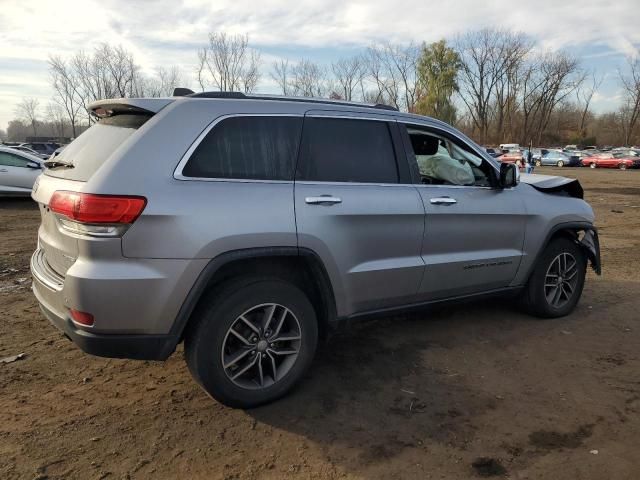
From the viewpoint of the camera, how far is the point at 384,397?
3.56 meters

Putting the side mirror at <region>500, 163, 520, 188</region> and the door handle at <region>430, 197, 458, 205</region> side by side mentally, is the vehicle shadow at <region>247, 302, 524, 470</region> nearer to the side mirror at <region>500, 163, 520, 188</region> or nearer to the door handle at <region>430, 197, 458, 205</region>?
the door handle at <region>430, 197, 458, 205</region>

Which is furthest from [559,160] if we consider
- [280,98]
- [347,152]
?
[280,98]

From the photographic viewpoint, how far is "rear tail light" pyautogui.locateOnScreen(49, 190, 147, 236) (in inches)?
110

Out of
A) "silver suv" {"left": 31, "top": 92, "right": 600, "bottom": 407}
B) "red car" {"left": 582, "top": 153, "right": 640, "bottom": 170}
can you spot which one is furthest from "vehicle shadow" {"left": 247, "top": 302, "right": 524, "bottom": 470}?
"red car" {"left": 582, "top": 153, "right": 640, "bottom": 170}

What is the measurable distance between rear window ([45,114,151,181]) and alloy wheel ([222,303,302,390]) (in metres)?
1.25

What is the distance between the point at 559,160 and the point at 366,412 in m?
51.4

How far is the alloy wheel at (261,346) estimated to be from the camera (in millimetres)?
3234

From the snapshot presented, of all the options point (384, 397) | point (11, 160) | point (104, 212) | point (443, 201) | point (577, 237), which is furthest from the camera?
point (11, 160)

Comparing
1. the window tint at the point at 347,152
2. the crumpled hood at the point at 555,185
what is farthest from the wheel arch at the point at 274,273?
the crumpled hood at the point at 555,185

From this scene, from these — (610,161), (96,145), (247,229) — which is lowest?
(610,161)

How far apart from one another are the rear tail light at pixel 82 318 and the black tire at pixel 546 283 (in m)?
3.87

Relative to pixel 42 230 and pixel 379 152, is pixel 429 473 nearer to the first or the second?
pixel 379 152

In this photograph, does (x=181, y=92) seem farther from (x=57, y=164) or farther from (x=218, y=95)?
(x=57, y=164)

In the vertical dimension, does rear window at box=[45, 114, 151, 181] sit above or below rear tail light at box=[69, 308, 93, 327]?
above
